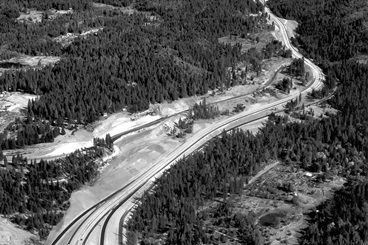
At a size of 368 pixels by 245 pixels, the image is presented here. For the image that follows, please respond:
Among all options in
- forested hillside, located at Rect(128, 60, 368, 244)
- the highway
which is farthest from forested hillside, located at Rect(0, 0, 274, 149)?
forested hillside, located at Rect(128, 60, 368, 244)

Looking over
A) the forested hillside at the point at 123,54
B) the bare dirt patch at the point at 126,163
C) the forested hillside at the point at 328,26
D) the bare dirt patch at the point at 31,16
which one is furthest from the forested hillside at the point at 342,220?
the bare dirt patch at the point at 31,16

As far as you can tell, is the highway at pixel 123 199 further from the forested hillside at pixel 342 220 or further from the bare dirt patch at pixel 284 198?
the forested hillside at pixel 342 220

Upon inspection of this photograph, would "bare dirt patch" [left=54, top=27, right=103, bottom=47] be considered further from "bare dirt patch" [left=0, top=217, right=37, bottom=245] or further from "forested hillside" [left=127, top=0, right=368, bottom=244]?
"bare dirt patch" [left=0, top=217, right=37, bottom=245]

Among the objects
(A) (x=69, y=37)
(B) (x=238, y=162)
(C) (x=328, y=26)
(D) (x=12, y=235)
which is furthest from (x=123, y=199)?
(C) (x=328, y=26)

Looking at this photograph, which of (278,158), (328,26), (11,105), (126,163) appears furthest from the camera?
(328,26)

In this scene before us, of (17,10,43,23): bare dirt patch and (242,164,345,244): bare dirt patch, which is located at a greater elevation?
(17,10,43,23): bare dirt patch

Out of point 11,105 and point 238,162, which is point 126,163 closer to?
point 238,162

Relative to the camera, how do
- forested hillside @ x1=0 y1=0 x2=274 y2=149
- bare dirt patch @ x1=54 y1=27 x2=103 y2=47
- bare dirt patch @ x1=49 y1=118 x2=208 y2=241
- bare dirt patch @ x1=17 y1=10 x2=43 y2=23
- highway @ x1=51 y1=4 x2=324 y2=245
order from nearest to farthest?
highway @ x1=51 y1=4 x2=324 y2=245 < bare dirt patch @ x1=49 y1=118 x2=208 y2=241 < forested hillside @ x1=0 y1=0 x2=274 y2=149 < bare dirt patch @ x1=54 y1=27 x2=103 y2=47 < bare dirt patch @ x1=17 y1=10 x2=43 y2=23

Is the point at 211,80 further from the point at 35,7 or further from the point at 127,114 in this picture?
the point at 35,7
